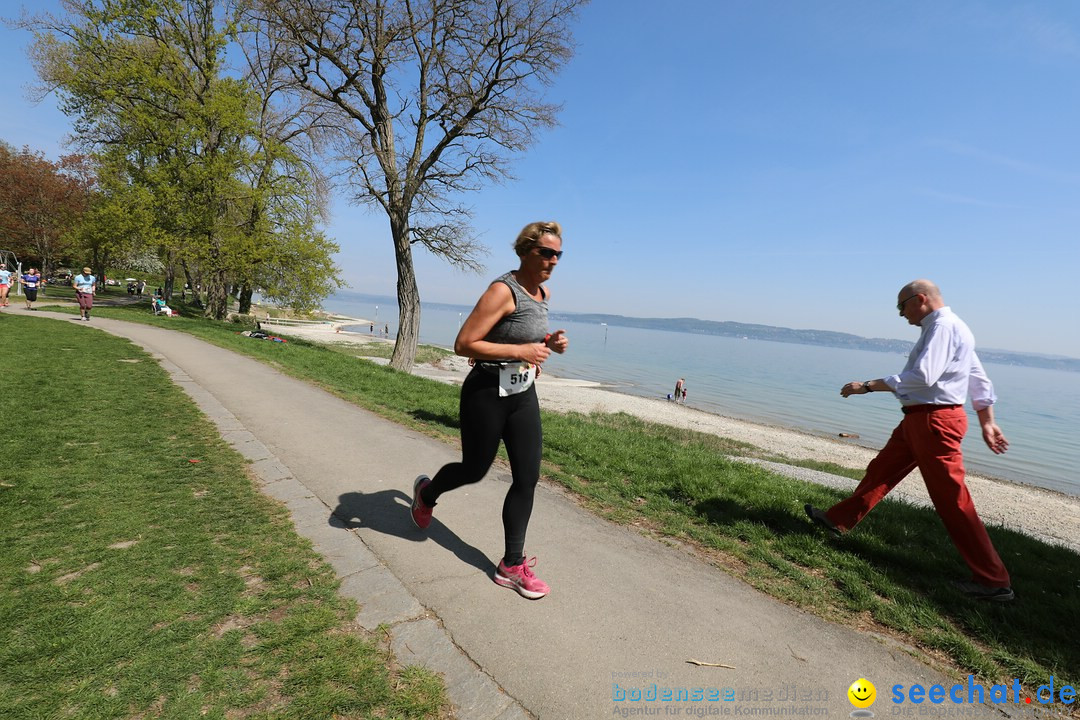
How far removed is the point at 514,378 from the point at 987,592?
10.8 ft

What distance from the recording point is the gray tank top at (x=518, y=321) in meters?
2.74

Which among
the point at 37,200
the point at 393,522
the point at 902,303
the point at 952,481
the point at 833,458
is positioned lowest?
the point at 833,458

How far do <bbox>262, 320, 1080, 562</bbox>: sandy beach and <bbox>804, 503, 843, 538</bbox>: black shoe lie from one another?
259 cm

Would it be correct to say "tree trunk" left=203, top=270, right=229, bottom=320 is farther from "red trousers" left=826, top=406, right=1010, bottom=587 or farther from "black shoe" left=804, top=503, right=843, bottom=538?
"red trousers" left=826, top=406, right=1010, bottom=587

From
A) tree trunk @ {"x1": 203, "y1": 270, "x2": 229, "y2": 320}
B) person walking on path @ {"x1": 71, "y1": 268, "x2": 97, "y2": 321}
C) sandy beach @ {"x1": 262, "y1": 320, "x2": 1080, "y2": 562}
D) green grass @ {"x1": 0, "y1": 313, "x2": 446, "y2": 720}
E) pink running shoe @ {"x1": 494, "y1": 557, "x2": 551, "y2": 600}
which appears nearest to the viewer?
green grass @ {"x1": 0, "y1": 313, "x2": 446, "y2": 720}

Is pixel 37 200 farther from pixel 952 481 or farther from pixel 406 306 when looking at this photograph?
pixel 952 481

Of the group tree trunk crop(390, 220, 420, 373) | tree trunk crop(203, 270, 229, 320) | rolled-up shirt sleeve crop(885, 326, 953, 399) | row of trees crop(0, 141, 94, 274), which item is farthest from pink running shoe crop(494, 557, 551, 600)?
row of trees crop(0, 141, 94, 274)

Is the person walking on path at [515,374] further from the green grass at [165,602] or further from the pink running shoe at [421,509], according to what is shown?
the green grass at [165,602]

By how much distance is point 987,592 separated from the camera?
3.00 meters

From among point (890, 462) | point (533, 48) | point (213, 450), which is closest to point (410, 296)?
point (533, 48)

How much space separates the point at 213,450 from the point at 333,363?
25.4ft

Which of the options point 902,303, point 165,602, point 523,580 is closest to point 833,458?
point 902,303

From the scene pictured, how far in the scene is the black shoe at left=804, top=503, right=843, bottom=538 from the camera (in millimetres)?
3855

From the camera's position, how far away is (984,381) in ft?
11.0
